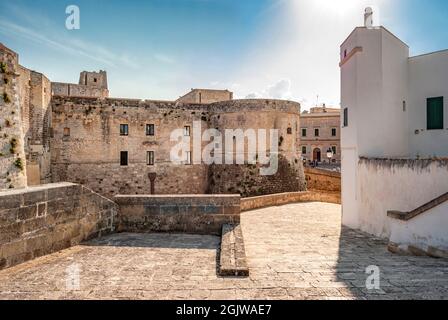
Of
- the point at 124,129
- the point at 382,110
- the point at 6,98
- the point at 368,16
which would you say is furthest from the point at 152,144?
the point at 382,110

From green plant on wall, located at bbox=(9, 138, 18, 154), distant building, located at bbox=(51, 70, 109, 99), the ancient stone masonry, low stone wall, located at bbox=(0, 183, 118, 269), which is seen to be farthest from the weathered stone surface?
distant building, located at bbox=(51, 70, 109, 99)

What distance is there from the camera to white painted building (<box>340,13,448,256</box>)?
9.66 metres

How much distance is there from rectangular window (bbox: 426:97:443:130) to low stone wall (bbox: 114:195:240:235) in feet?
25.5

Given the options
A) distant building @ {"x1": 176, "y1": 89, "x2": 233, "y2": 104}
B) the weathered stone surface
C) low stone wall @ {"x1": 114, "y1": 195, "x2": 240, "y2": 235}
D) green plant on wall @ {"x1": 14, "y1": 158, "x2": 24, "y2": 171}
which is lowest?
the weathered stone surface

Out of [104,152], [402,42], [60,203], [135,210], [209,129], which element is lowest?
[135,210]

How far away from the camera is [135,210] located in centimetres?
775

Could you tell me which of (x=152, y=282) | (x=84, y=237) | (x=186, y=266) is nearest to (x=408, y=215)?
(x=186, y=266)

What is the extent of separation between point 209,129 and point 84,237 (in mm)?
17005

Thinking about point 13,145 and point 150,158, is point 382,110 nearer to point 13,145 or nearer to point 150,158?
point 13,145

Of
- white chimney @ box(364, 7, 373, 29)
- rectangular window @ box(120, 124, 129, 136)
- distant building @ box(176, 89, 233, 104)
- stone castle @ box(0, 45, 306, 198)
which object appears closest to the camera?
white chimney @ box(364, 7, 373, 29)

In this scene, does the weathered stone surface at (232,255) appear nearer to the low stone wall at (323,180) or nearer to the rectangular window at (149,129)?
the rectangular window at (149,129)

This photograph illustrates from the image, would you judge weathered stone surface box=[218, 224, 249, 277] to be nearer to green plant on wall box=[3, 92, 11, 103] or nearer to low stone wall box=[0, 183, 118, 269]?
low stone wall box=[0, 183, 118, 269]

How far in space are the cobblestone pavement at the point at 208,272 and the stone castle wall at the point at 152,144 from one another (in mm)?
14216
